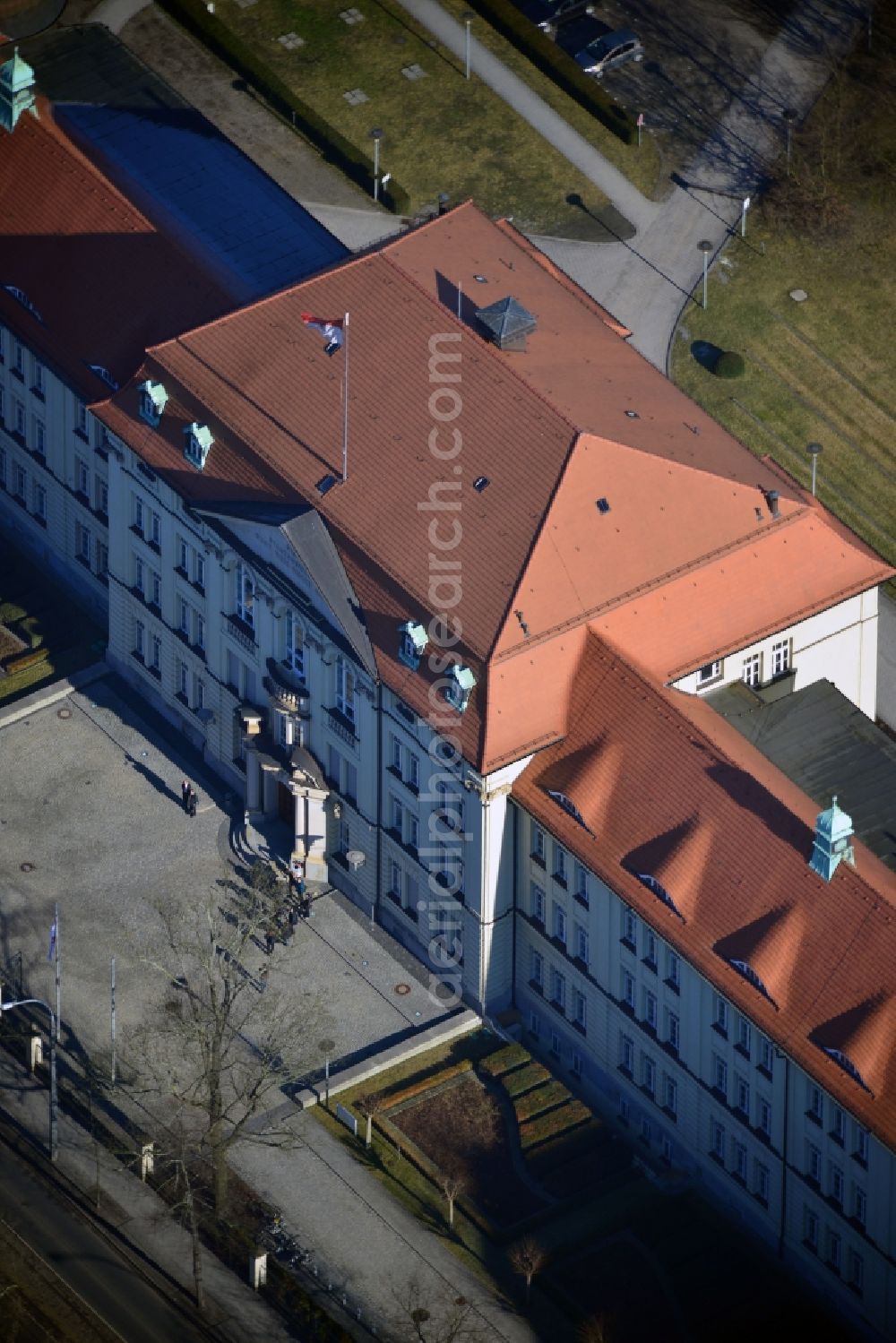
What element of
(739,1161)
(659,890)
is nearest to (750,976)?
(659,890)

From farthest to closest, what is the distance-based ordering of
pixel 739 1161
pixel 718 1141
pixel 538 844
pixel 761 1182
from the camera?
pixel 538 844 → pixel 718 1141 → pixel 739 1161 → pixel 761 1182

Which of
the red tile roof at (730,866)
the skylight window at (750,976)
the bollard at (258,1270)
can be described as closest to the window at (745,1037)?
the red tile roof at (730,866)

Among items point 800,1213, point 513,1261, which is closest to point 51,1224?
point 513,1261

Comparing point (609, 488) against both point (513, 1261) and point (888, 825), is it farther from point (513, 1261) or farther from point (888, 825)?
point (513, 1261)

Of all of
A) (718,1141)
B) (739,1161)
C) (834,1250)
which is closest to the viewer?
(834,1250)

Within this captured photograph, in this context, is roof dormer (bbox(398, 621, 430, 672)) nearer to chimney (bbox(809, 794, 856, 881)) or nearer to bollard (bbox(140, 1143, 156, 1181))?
chimney (bbox(809, 794, 856, 881))

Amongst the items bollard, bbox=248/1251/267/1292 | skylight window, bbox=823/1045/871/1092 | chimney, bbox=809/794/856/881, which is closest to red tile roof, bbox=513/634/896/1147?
skylight window, bbox=823/1045/871/1092

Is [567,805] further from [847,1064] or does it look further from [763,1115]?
[847,1064]
